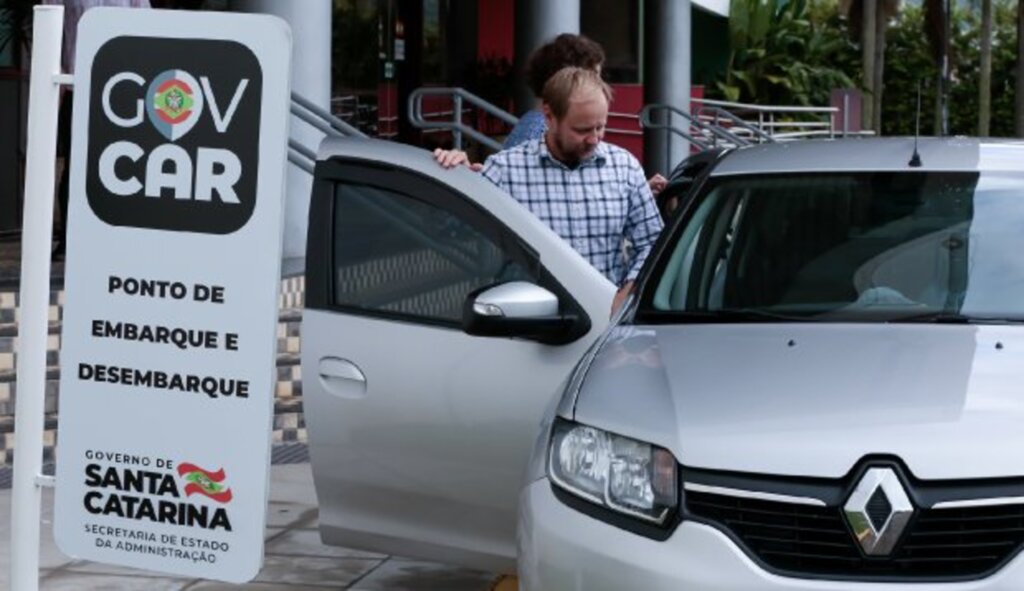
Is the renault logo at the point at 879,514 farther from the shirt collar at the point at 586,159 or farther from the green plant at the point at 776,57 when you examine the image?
the green plant at the point at 776,57

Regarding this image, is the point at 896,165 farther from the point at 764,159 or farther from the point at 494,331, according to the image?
the point at 494,331

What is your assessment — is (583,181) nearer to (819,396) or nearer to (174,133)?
(819,396)

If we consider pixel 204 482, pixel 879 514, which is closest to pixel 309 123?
pixel 204 482

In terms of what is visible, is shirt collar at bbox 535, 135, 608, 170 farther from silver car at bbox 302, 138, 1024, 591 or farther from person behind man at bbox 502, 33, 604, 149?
person behind man at bbox 502, 33, 604, 149

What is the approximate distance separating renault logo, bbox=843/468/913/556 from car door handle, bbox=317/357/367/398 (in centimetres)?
195

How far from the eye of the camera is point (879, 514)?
4871 mm

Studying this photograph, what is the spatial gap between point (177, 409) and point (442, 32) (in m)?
20.8

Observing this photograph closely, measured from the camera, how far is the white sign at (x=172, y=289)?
4875mm

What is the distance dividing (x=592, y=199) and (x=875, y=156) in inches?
35.7

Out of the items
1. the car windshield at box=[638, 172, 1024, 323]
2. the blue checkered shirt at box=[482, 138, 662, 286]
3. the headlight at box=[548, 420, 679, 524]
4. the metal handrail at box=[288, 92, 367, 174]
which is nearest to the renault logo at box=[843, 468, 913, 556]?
the headlight at box=[548, 420, 679, 524]

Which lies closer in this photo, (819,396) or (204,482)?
(204,482)

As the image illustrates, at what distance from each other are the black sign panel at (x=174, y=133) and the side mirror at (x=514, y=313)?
1.21 metres

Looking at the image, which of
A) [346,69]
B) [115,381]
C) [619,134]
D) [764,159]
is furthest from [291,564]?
[619,134]

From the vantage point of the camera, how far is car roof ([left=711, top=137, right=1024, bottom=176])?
6484mm
